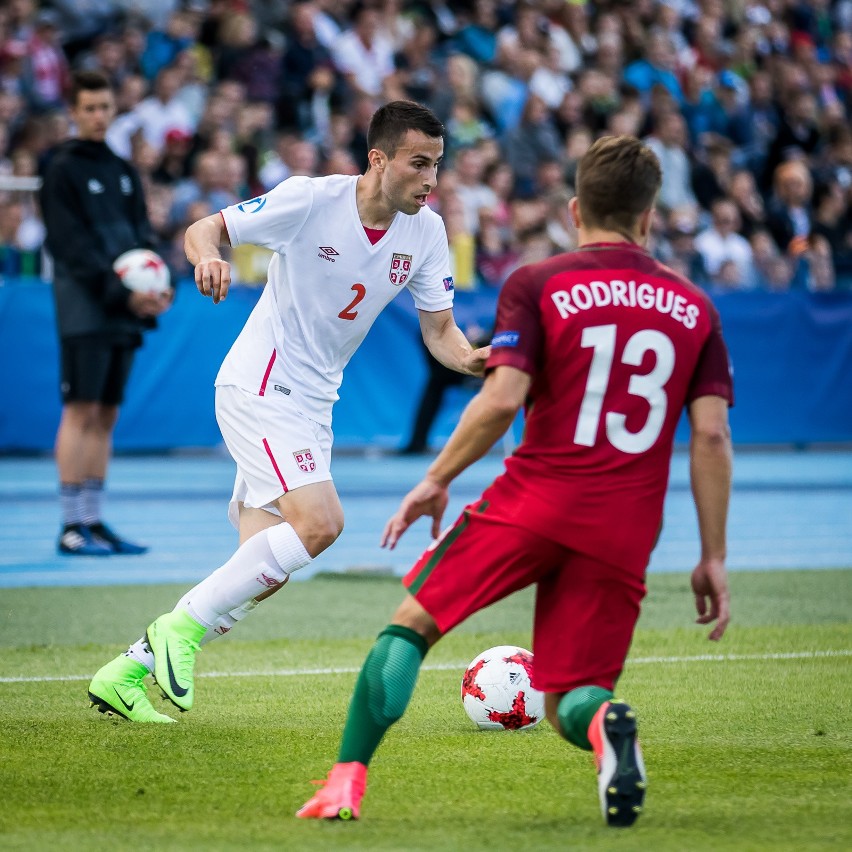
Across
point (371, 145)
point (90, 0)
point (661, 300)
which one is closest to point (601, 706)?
point (661, 300)

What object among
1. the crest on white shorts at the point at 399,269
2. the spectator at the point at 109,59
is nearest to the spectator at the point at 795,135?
the spectator at the point at 109,59

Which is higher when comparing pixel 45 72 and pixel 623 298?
pixel 45 72

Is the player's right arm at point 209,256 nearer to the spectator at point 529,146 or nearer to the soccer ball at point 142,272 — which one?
the soccer ball at point 142,272

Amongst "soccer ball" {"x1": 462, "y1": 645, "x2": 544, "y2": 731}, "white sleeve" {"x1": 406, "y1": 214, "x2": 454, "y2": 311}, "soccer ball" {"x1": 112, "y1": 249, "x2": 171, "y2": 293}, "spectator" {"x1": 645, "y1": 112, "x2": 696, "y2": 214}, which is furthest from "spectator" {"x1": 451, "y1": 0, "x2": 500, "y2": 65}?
"soccer ball" {"x1": 462, "y1": 645, "x2": 544, "y2": 731}

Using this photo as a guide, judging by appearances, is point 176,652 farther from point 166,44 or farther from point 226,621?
point 166,44

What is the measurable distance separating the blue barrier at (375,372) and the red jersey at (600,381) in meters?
13.0

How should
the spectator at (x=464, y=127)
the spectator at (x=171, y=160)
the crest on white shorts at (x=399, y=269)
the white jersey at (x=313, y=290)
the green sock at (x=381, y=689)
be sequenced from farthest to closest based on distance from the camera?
the spectator at (x=464, y=127) → the spectator at (x=171, y=160) → the crest on white shorts at (x=399, y=269) → the white jersey at (x=313, y=290) → the green sock at (x=381, y=689)

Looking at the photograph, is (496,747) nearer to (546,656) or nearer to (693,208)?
(546,656)

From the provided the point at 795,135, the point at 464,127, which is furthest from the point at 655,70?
the point at 464,127

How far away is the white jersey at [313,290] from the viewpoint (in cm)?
644

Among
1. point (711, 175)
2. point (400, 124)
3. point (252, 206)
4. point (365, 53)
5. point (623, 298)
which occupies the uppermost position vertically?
point (365, 53)

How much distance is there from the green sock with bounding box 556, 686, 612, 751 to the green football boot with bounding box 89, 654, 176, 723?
82.9 inches

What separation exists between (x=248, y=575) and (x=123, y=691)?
0.64 meters

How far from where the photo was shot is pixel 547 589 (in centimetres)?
462
